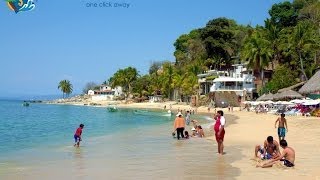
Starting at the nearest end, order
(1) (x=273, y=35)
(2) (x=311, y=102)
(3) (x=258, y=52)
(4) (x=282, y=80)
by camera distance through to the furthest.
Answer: (2) (x=311, y=102)
(4) (x=282, y=80)
(3) (x=258, y=52)
(1) (x=273, y=35)

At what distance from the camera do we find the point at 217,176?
11.3 meters

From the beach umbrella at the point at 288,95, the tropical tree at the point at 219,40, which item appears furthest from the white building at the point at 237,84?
the beach umbrella at the point at 288,95

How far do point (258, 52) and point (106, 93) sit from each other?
97.1 meters

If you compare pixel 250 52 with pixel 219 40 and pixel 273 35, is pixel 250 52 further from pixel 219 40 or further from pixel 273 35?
pixel 219 40

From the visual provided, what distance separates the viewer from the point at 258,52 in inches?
2532

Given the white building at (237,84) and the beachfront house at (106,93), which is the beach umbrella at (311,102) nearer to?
the white building at (237,84)

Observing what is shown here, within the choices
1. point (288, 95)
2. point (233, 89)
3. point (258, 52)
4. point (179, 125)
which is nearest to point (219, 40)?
point (233, 89)

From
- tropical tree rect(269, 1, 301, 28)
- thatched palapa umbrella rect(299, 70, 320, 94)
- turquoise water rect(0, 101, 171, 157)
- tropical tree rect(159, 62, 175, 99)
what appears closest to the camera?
turquoise water rect(0, 101, 171, 157)

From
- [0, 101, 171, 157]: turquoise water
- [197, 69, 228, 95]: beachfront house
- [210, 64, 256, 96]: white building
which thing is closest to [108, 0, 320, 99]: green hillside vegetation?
[197, 69, 228, 95]: beachfront house

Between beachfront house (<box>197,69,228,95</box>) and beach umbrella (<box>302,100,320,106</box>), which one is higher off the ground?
beachfront house (<box>197,69,228,95</box>)

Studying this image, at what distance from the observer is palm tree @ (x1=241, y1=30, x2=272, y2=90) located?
210 ft

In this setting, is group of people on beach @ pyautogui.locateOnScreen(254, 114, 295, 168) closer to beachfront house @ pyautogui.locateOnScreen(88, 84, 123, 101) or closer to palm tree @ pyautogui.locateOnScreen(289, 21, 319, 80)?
palm tree @ pyautogui.locateOnScreen(289, 21, 319, 80)

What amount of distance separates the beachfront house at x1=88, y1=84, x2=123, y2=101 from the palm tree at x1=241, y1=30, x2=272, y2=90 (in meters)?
78.6

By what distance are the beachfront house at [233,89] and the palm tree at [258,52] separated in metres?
6.88
